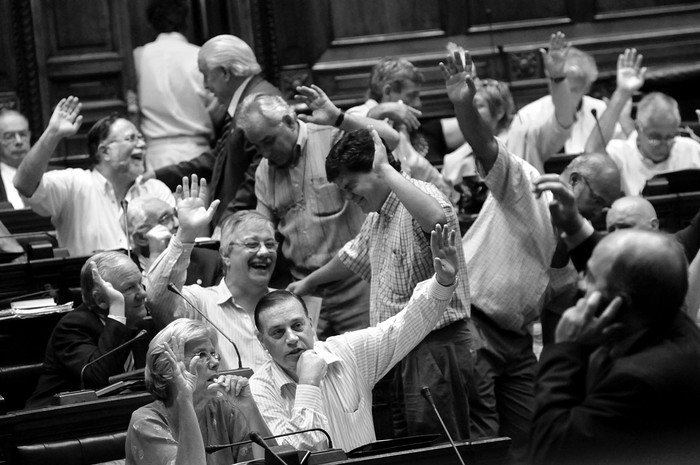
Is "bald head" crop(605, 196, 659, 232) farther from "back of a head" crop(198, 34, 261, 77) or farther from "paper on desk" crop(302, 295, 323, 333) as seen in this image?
"back of a head" crop(198, 34, 261, 77)

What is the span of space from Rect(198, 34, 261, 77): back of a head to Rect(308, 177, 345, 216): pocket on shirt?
3.41 ft

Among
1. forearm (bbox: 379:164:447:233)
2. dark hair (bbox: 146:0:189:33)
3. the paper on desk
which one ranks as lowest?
the paper on desk

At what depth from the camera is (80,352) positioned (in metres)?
4.55

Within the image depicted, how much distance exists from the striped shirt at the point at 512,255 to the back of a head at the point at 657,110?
1.41 meters

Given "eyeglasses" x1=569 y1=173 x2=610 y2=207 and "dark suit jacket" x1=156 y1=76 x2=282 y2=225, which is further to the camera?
"dark suit jacket" x1=156 y1=76 x2=282 y2=225

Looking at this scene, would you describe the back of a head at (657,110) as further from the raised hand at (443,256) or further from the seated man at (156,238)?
the raised hand at (443,256)

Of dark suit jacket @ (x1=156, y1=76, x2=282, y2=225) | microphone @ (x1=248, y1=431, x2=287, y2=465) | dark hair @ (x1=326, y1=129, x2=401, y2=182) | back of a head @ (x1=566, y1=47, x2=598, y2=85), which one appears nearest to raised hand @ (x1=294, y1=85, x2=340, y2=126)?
dark suit jacket @ (x1=156, y1=76, x2=282, y2=225)

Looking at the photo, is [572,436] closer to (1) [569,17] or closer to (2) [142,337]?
(2) [142,337]

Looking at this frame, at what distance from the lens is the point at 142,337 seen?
4.63 m

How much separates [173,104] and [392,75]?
1393mm

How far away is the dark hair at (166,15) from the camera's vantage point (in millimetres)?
7320

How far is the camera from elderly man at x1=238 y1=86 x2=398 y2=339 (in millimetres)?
5102

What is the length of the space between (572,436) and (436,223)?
1901mm

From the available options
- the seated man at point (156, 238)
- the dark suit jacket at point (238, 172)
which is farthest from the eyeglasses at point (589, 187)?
the dark suit jacket at point (238, 172)
